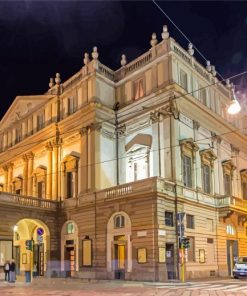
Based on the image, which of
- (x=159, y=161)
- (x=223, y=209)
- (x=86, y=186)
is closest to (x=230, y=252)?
(x=223, y=209)

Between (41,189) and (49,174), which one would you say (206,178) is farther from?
(41,189)

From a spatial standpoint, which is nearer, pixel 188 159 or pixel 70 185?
pixel 188 159

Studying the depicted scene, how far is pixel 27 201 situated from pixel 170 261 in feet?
39.7

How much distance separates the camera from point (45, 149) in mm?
39438

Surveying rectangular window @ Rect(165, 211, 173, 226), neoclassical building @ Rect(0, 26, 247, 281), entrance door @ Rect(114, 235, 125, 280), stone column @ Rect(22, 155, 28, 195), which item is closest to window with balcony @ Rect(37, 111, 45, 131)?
neoclassical building @ Rect(0, 26, 247, 281)

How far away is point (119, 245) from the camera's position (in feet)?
101

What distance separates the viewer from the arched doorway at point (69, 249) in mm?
33812

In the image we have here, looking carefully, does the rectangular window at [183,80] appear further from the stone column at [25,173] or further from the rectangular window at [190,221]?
the stone column at [25,173]

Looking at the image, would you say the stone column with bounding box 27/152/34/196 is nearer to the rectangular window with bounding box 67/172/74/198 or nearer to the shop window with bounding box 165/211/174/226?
the rectangular window with bounding box 67/172/74/198

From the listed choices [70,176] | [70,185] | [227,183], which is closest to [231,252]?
[227,183]

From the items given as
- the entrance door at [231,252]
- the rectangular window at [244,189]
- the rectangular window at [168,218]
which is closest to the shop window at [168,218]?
the rectangular window at [168,218]

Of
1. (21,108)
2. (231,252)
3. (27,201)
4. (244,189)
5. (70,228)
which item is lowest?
(231,252)

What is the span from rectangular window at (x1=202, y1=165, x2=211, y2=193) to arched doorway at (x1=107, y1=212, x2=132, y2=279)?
764 centimetres

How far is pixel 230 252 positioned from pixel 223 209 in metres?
3.91
